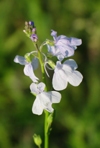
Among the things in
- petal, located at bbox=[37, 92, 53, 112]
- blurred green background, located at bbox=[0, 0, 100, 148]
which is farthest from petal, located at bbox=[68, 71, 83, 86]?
blurred green background, located at bbox=[0, 0, 100, 148]

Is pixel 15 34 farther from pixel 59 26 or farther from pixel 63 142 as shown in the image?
pixel 63 142

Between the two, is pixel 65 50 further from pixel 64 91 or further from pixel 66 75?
pixel 64 91

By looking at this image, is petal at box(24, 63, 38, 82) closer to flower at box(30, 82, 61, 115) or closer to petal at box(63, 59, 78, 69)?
flower at box(30, 82, 61, 115)

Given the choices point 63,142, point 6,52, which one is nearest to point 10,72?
point 6,52

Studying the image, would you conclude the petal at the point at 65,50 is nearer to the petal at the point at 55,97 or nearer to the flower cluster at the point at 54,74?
the flower cluster at the point at 54,74

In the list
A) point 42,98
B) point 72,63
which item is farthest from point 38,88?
point 72,63

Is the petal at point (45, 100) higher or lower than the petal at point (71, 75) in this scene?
lower

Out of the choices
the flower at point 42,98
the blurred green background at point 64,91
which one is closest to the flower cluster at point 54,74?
the flower at point 42,98
